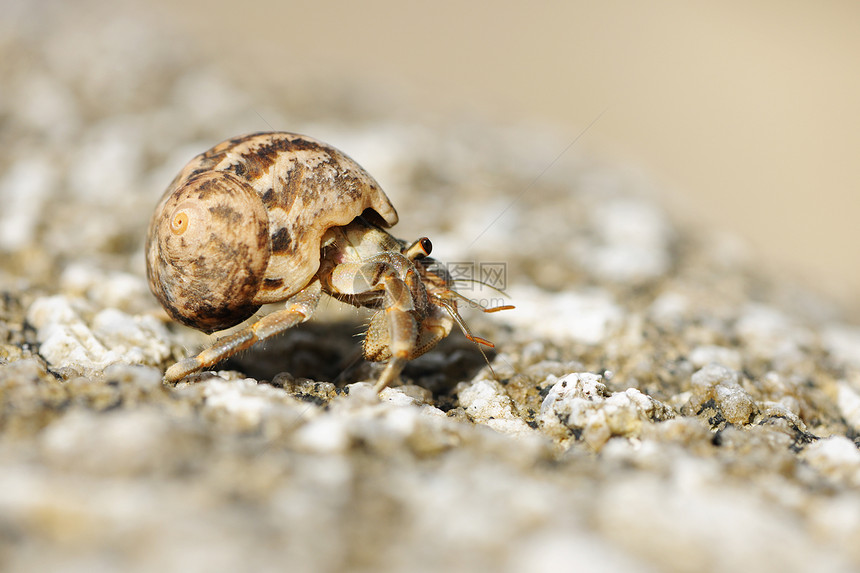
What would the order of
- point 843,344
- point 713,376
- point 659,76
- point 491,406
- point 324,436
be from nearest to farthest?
point 324,436, point 491,406, point 713,376, point 843,344, point 659,76

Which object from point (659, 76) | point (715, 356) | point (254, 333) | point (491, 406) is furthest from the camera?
point (659, 76)

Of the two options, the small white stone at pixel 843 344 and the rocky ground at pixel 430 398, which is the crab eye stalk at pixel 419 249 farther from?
the small white stone at pixel 843 344

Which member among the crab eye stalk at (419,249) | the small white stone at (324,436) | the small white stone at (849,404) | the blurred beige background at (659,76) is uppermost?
the blurred beige background at (659,76)

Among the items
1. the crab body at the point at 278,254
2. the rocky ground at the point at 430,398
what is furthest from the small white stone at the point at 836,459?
the crab body at the point at 278,254

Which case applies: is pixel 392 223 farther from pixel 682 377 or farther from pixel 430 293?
pixel 682 377

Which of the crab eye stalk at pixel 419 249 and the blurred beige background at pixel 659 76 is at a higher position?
the blurred beige background at pixel 659 76

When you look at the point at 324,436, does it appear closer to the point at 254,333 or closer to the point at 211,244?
the point at 254,333

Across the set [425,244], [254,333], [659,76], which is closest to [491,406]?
[425,244]
